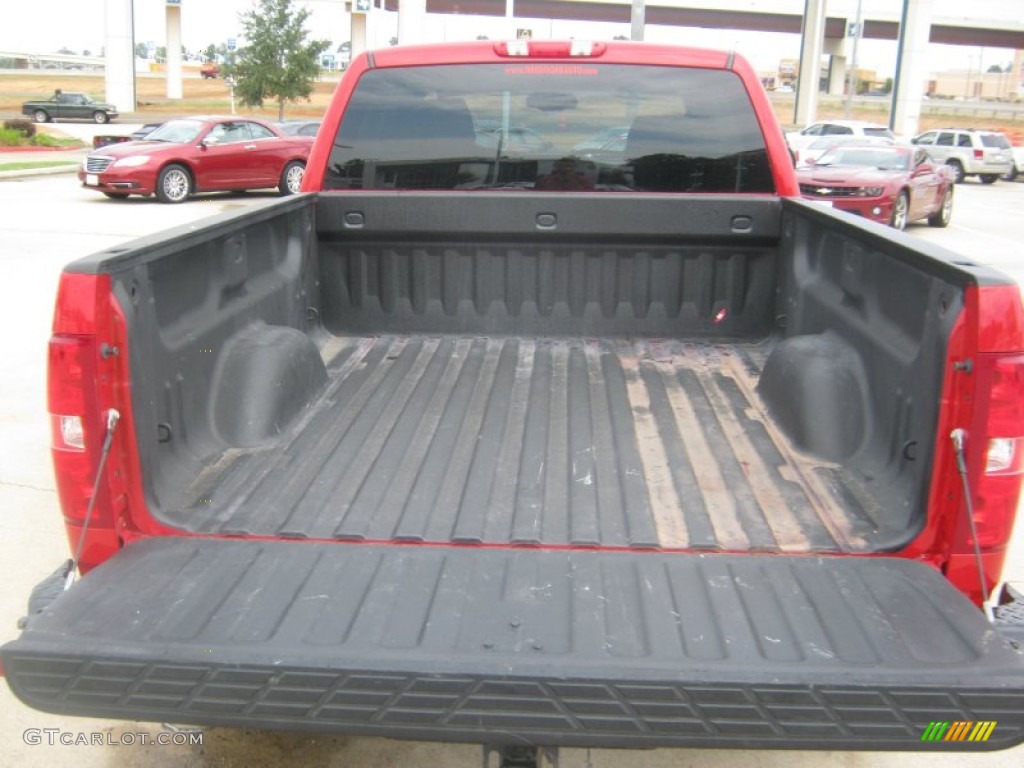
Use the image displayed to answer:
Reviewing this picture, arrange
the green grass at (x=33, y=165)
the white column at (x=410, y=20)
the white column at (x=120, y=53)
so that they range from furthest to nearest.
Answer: the white column at (x=120, y=53) → the white column at (x=410, y=20) → the green grass at (x=33, y=165)

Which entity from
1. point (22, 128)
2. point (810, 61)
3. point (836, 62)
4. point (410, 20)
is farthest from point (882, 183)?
point (836, 62)

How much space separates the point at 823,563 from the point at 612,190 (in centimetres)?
230

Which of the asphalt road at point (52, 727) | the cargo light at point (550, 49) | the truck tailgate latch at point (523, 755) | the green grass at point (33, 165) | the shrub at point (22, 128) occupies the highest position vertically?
the cargo light at point (550, 49)

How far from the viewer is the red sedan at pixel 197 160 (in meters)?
19.2

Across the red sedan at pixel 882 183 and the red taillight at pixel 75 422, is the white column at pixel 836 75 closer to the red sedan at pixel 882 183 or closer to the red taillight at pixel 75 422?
the red sedan at pixel 882 183

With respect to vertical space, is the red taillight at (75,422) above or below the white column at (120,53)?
below

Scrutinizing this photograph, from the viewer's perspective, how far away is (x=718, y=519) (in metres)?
2.82

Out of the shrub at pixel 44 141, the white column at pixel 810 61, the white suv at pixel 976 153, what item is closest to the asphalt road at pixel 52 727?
the shrub at pixel 44 141

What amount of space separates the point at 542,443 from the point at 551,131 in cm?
160

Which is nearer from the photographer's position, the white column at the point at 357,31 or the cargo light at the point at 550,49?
the cargo light at the point at 550,49

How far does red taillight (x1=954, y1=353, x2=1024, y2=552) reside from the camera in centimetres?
234

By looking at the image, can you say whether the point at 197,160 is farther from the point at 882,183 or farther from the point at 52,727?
the point at 52,727

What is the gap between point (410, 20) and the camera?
4022 cm

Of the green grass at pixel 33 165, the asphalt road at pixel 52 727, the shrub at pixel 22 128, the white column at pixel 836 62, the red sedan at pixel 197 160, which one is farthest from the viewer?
the white column at pixel 836 62
